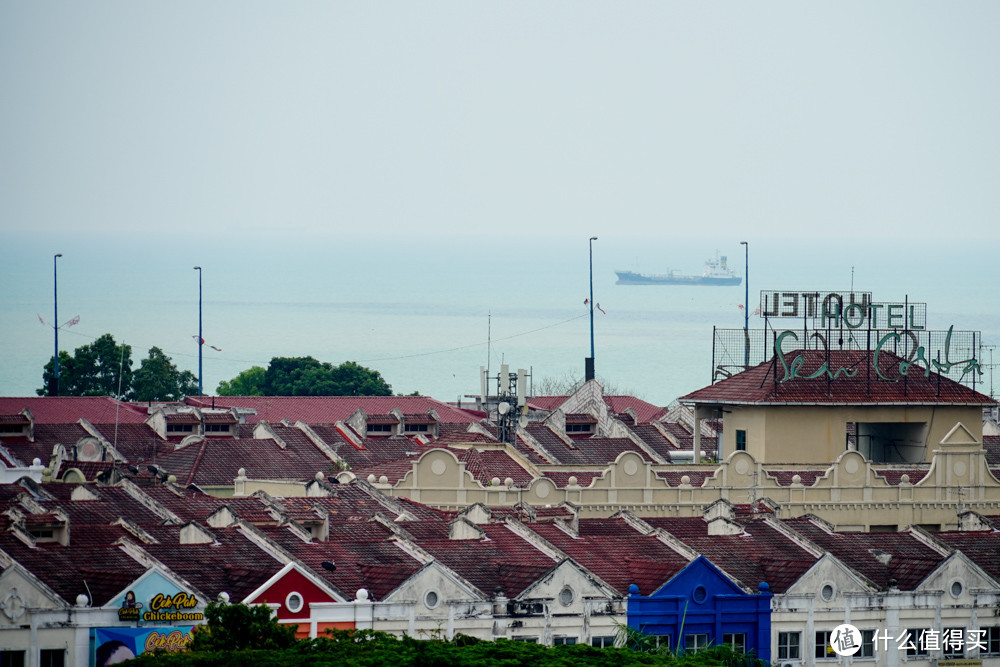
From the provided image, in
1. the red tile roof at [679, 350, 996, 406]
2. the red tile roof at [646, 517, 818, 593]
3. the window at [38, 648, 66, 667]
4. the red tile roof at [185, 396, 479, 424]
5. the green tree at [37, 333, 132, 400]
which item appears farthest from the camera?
the green tree at [37, 333, 132, 400]

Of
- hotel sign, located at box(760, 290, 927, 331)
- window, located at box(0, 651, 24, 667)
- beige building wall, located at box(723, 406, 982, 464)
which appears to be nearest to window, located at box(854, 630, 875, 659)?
window, located at box(0, 651, 24, 667)

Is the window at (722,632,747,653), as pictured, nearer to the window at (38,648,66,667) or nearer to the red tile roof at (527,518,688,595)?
the red tile roof at (527,518,688,595)

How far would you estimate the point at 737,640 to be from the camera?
72.4m

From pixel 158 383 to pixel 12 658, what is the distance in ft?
424

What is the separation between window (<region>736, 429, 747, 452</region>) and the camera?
110 meters

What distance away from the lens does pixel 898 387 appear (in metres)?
111

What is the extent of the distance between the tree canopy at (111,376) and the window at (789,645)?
381ft

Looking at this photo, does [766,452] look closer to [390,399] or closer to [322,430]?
[322,430]

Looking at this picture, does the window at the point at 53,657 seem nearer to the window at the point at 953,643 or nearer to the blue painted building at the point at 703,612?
the blue painted building at the point at 703,612

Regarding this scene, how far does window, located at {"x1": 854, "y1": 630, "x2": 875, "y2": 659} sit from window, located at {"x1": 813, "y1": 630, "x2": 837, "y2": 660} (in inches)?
32.5

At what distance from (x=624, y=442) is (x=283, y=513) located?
5328cm

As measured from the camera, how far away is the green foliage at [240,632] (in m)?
60.8

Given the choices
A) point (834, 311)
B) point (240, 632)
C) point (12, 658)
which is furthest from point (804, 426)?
point (12, 658)

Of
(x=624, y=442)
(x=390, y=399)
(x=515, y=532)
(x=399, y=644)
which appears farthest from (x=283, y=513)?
(x=390, y=399)
